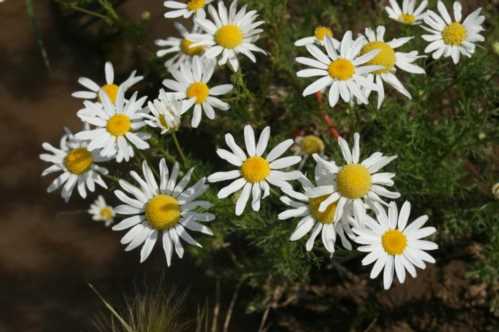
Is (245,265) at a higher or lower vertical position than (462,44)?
lower

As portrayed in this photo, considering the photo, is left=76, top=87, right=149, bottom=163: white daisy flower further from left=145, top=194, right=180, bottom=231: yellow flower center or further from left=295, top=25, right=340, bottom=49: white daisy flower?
left=295, top=25, right=340, bottom=49: white daisy flower

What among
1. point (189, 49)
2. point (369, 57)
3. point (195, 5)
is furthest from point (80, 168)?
point (369, 57)

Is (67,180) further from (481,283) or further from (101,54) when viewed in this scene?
(481,283)

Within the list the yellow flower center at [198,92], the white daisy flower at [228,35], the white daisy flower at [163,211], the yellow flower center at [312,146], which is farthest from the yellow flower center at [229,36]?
the white daisy flower at [163,211]

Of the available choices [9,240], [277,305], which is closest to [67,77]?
[9,240]

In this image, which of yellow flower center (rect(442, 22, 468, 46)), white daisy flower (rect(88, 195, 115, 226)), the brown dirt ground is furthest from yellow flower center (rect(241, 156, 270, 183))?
white daisy flower (rect(88, 195, 115, 226))

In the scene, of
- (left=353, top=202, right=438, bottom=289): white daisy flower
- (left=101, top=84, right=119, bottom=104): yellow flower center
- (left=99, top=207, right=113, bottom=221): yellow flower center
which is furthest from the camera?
(left=99, top=207, right=113, bottom=221): yellow flower center
